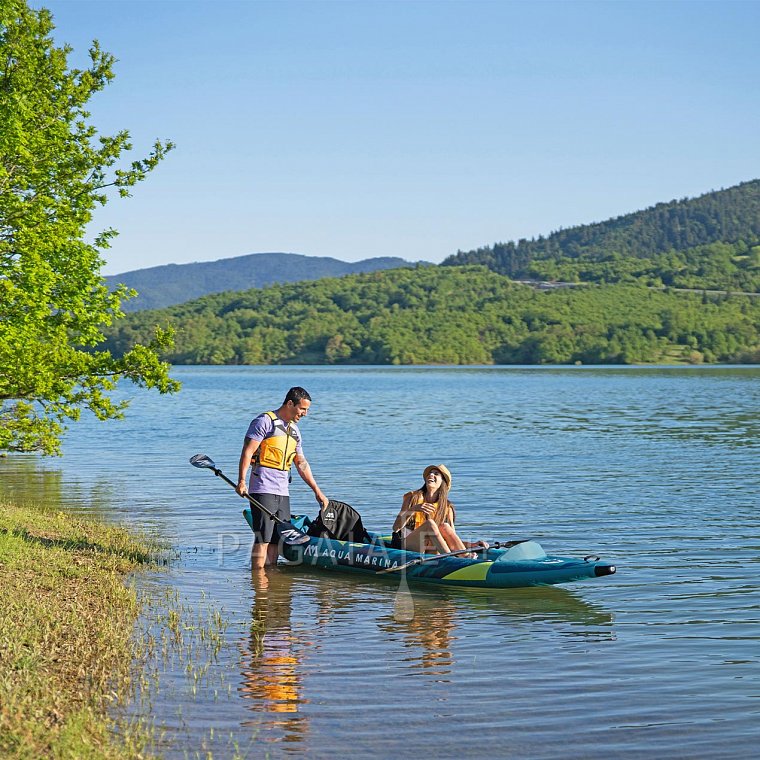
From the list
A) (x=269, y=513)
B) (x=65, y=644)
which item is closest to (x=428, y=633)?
(x=269, y=513)

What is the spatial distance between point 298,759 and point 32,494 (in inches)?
630

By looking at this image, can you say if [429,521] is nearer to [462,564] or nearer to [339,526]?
[462,564]

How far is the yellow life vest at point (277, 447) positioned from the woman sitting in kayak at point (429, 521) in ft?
5.19

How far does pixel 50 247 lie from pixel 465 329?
15852 cm

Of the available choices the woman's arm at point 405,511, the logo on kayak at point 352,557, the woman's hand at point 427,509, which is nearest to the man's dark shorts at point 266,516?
the logo on kayak at point 352,557

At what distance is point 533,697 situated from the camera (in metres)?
7.86

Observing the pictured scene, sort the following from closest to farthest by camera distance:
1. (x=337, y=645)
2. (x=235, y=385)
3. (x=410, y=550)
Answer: (x=337, y=645)
(x=410, y=550)
(x=235, y=385)

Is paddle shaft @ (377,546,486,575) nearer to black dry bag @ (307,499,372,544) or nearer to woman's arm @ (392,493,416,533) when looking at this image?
woman's arm @ (392,493,416,533)

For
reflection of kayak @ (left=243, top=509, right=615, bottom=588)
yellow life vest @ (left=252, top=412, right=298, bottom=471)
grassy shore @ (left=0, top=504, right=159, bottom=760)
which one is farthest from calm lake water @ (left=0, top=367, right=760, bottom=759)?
yellow life vest @ (left=252, top=412, right=298, bottom=471)

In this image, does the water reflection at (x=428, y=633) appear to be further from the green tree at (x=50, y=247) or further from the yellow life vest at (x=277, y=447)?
the green tree at (x=50, y=247)

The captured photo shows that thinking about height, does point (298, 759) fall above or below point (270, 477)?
below

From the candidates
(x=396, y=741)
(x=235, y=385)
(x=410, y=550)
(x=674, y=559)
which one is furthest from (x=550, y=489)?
(x=235, y=385)

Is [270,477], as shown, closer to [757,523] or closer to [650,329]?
[757,523]

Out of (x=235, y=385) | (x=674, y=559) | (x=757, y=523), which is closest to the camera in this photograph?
(x=674, y=559)
